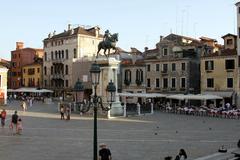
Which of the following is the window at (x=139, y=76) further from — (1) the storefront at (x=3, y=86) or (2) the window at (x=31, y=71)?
(2) the window at (x=31, y=71)

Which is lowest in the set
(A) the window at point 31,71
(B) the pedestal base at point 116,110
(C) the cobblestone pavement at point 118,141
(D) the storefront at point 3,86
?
(C) the cobblestone pavement at point 118,141

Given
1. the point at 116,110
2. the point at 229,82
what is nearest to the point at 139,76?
the point at 229,82

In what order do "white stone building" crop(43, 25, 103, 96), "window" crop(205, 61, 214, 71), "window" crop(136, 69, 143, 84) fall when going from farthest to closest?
"white stone building" crop(43, 25, 103, 96)
"window" crop(136, 69, 143, 84)
"window" crop(205, 61, 214, 71)

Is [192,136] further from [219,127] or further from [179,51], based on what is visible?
[179,51]

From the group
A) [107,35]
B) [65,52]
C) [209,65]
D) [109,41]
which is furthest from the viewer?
[65,52]

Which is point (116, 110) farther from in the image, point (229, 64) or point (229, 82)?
point (229, 64)

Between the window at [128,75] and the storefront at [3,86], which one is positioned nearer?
the storefront at [3,86]

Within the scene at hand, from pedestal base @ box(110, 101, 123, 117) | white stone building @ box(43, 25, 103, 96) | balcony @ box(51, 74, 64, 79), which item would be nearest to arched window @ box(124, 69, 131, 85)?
white stone building @ box(43, 25, 103, 96)

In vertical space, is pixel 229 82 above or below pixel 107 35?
below

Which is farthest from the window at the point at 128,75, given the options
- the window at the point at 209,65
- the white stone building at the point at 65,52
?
the window at the point at 209,65

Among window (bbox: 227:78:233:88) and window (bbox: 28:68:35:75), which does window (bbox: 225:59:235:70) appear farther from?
window (bbox: 28:68:35:75)

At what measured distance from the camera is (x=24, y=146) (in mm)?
18125

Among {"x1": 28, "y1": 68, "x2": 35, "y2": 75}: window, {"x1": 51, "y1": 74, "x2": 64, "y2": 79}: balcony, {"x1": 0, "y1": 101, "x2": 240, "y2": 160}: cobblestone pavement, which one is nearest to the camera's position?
{"x1": 0, "y1": 101, "x2": 240, "y2": 160}: cobblestone pavement

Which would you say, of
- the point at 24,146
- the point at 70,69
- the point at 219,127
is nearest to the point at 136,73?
the point at 70,69
